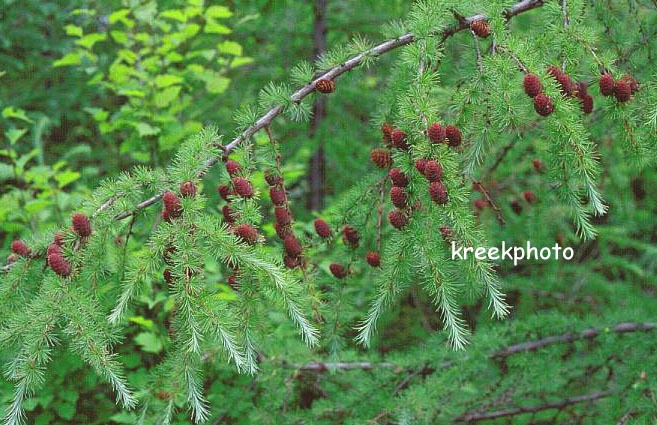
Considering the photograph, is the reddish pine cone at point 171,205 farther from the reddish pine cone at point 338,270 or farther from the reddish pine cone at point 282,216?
the reddish pine cone at point 338,270

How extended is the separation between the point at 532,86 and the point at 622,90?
0.84ft

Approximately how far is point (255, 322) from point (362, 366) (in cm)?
123

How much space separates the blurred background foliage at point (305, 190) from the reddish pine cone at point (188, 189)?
1.59 ft

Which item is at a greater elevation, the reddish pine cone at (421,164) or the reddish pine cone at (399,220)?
the reddish pine cone at (421,164)

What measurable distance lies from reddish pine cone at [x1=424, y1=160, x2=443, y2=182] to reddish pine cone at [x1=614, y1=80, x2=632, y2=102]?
49 cm

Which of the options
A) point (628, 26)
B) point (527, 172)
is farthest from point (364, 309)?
point (628, 26)

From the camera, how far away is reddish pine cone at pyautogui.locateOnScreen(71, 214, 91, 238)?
5.25ft

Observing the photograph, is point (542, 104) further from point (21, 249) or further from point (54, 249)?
point (21, 249)

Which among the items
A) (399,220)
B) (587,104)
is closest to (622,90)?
(587,104)

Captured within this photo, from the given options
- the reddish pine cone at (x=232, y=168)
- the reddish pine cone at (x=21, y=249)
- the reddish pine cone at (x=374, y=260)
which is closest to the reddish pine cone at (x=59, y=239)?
the reddish pine cone at (x=21, y=249)

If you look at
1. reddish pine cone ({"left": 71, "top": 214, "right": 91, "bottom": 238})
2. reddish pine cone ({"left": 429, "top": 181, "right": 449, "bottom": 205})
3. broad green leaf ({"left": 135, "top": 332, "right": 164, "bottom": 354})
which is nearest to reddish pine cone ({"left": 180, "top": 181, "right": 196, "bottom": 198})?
reddish pine cone ({"left": 71, "top": 214, "right": 91, "bottom": 238})

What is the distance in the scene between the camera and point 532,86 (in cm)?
152

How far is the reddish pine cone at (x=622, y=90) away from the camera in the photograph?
1.63m

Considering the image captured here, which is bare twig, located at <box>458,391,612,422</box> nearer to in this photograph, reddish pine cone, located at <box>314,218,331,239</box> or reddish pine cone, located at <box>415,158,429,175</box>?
reddish pine cone, located at <box>314,218,331,239</box>
